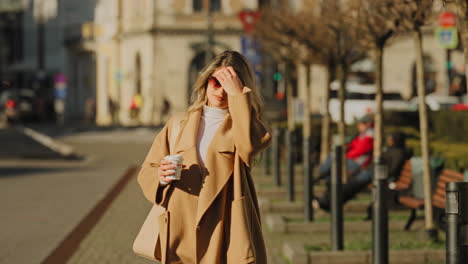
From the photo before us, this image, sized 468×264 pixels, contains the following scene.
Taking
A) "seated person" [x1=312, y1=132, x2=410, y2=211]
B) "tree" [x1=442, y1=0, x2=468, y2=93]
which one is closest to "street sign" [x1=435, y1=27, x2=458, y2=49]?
"seated person" [x1=312, y1=132, x2=410, y2=211]

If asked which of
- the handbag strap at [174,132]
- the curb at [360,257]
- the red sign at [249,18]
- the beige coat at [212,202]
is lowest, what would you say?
the curb at [360,257]

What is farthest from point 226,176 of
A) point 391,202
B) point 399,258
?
point 391,202

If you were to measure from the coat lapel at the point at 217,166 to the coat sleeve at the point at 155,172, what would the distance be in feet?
0.71

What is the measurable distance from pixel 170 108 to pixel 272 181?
38682 mm

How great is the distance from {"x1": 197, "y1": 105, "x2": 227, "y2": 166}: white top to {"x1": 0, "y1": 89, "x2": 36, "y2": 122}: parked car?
50105 mm

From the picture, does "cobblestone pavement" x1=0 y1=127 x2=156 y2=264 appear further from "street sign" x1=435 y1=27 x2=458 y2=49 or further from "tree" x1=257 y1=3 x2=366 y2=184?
"street sign" x1=435 y1=27 x2=458 y2=49

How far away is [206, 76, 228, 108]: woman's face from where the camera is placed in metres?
5.64

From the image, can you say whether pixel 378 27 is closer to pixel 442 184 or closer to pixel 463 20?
pixel 442 184

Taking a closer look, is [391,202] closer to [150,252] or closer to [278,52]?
[150,252]

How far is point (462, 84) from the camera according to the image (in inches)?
1487

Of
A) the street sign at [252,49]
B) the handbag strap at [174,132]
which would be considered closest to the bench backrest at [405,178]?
the handbag strap at [174,132]

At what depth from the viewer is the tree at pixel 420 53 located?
1077 centimetres

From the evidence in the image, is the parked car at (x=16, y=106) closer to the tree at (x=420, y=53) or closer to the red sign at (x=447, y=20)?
the red sign at (x=447, y=20)

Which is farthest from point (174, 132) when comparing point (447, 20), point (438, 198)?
point (447, 20)
